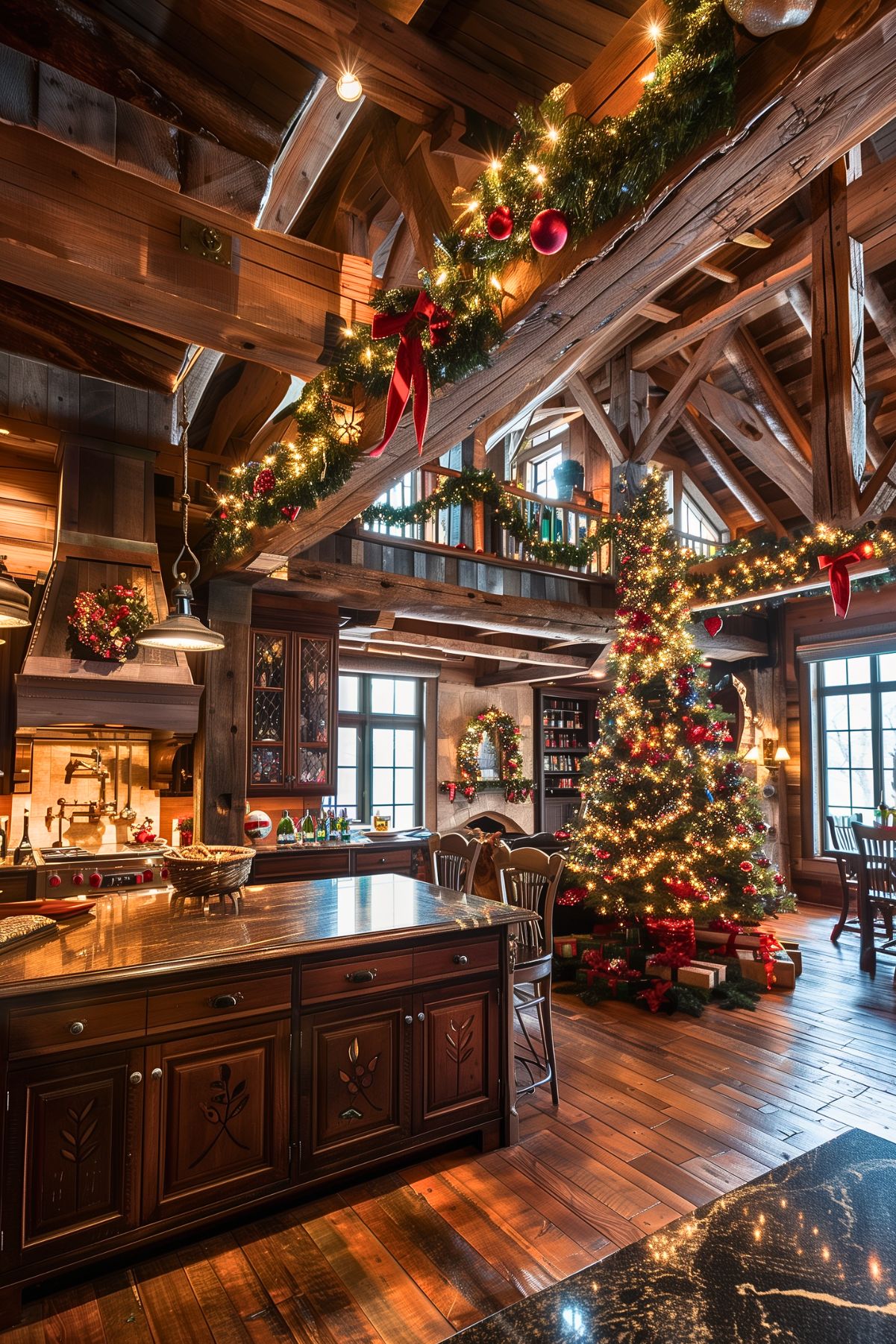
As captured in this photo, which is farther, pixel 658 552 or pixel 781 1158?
pixel 658 552

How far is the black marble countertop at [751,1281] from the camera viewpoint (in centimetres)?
71

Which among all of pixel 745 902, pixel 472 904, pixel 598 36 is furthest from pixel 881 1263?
pixel 745 902

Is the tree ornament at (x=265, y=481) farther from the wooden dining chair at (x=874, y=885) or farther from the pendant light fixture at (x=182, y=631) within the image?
the wooden dining chair at (x=874, y=885)

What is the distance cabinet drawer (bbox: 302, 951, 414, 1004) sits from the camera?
2.59m

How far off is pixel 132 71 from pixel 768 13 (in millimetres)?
1579

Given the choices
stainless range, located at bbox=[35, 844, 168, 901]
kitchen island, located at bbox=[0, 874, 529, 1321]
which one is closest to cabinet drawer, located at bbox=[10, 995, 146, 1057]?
kitchen island, located at bbox=[0, 874, 529, 1321]

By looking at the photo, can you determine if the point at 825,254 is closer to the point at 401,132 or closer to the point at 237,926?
the point at 401,132

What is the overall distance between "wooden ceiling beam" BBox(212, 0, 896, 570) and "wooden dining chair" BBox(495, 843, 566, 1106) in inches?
88.6

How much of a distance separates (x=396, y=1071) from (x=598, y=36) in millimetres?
3458

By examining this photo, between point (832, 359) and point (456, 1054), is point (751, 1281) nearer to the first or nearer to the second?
point (456, 1054)

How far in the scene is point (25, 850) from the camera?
4.70 m

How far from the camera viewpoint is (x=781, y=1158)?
2.85m

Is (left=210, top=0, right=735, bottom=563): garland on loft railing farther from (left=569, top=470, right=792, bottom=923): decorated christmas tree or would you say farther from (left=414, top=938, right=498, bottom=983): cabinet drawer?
(left=569, top=470, right=792, bottom=923): decorated christmas tree

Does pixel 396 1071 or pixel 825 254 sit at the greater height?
pixel 825 254
